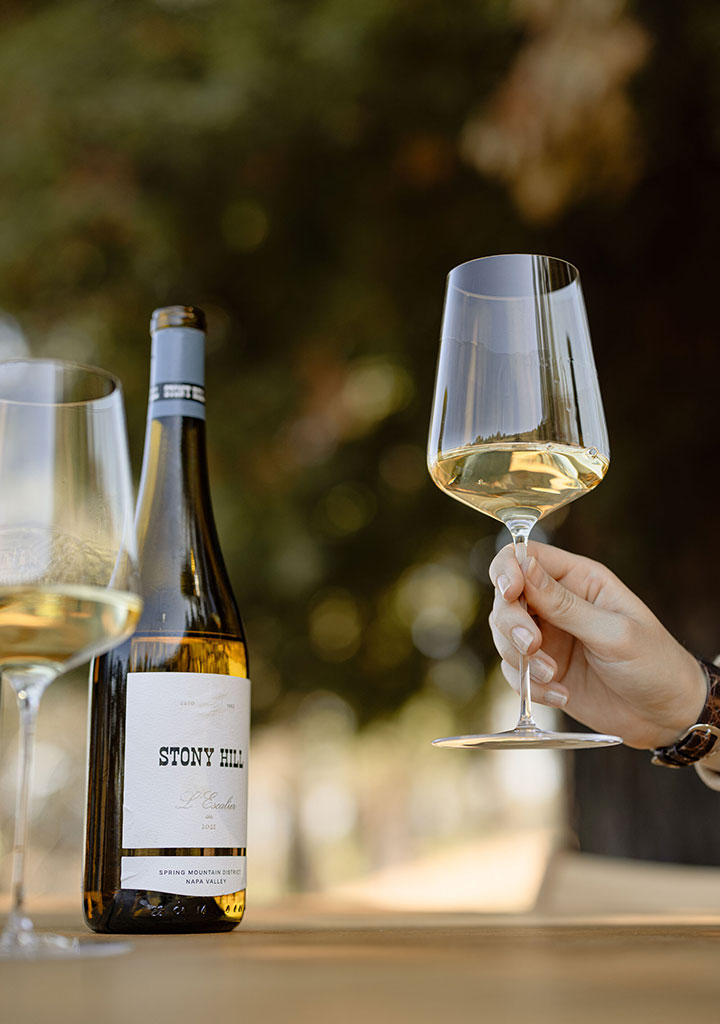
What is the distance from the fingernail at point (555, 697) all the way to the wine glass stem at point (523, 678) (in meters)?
0.14

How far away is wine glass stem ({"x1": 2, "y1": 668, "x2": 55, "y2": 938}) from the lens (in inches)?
25.0

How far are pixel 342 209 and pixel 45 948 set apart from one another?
2502 millimetres

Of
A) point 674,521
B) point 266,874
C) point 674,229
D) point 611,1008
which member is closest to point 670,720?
point 611,1008

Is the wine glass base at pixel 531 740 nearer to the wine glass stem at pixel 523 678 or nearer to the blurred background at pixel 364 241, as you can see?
the wine glass stem at pixel 523 678

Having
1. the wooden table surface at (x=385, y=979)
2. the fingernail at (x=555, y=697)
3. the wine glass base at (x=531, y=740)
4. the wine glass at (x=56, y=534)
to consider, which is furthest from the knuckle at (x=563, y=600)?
the wine glass at (x=56, y=534)

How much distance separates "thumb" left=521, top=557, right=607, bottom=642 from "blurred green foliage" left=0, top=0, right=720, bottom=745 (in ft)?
5.26

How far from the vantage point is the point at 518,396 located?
1.04m

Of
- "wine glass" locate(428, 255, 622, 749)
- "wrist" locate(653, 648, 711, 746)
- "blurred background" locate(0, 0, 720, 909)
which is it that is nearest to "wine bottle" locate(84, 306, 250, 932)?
"wine glass" locate(428, 255, 622, 749)

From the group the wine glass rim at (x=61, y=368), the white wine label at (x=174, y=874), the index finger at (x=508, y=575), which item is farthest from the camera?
the index finger at (x=508, y=575)

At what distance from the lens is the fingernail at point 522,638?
109 cm

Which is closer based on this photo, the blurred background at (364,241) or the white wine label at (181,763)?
the white wine label at (181,763)

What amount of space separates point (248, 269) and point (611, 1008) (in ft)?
8.75

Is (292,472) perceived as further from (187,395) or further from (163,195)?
(187,395)

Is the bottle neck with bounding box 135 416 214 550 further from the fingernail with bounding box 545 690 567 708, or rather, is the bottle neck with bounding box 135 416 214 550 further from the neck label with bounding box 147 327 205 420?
the fingernail with bounding box 545 690 567 708
